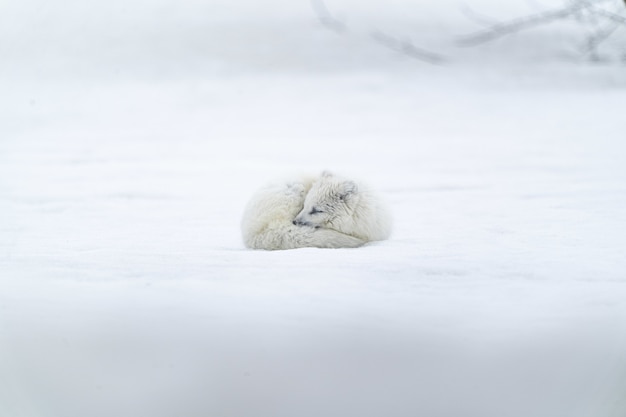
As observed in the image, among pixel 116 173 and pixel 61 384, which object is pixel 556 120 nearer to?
pixel 116 173

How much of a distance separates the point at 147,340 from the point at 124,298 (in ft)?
1.82

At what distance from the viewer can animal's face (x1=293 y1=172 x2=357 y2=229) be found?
487cm

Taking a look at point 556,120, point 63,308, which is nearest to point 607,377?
point 63,308

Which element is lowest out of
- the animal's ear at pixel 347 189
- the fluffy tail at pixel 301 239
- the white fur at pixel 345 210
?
the fluffy tail at pixel 301 239

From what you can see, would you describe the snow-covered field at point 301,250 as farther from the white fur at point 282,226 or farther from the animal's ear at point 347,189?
the animal's ear at point 347,189

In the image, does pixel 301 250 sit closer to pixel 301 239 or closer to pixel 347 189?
pixel 301 239

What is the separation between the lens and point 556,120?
1248 cm

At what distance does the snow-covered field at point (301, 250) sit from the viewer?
2332 millimetres

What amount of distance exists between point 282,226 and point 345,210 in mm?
501

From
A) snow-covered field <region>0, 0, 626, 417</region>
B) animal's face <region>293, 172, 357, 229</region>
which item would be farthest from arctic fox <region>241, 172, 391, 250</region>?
snow-covered field <region>0, 0, 626, 417</region>

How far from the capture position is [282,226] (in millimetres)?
4812

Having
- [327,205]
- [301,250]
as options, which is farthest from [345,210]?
[301,250]

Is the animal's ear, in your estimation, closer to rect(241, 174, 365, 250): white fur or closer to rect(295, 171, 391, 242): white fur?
rect(295, 171, 391, 242): white fur

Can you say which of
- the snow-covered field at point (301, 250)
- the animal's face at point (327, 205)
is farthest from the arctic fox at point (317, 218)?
the snow-covered field at point (301, 250)
